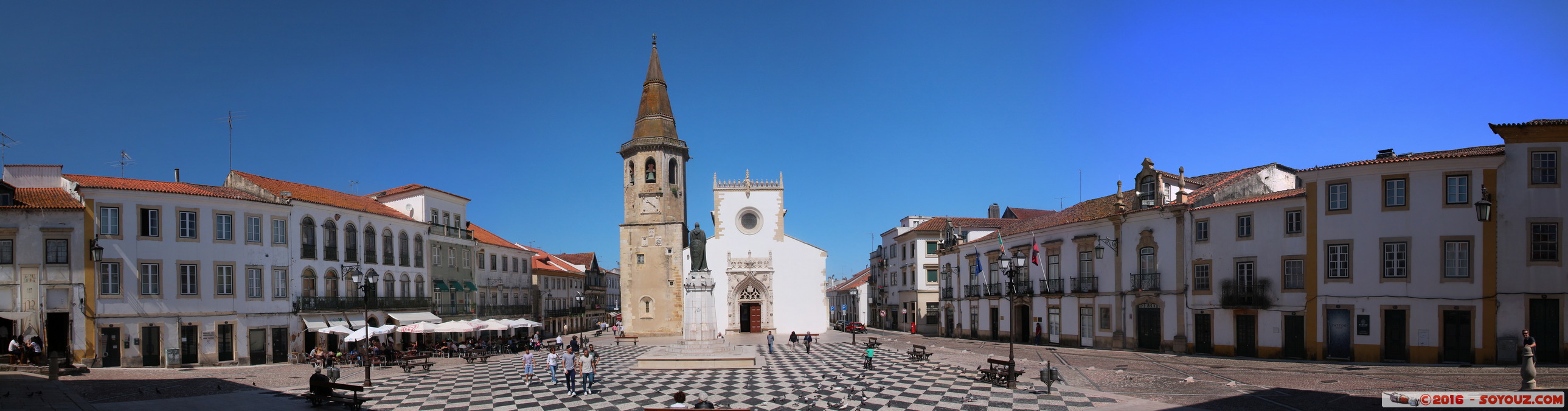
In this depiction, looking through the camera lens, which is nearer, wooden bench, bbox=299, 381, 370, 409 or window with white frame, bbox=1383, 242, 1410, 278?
wooden bench, bbox=299, 381, 370, 409

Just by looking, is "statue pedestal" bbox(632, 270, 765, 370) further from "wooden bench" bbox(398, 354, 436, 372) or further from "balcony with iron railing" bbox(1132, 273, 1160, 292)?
"balcony with iron railing" bbox(1132, 273, 1160, 292)

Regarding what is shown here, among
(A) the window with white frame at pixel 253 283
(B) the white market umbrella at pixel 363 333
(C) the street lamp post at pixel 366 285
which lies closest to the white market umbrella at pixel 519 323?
(B) the white market umbrella at pixel 363 333

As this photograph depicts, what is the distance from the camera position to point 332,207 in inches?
1478

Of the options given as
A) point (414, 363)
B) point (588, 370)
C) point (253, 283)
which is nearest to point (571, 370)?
point (588, 370)

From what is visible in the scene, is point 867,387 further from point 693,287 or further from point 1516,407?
point 1516,407

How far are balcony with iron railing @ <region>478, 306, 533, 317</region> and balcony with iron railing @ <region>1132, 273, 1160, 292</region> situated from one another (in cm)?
3546

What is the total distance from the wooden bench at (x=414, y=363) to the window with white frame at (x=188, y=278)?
26.7 ft

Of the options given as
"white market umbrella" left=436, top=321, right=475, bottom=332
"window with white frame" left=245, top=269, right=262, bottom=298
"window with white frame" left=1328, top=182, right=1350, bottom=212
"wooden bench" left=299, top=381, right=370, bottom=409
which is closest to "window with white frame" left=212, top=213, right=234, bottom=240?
"window with white frame" left=245, top=269, right=262, bottom=298

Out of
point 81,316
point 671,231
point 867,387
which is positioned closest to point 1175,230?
point 867,387

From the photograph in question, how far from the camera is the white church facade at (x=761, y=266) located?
5784 centimetres

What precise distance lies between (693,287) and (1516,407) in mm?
22241

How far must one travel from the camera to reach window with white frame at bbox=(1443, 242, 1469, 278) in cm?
2520

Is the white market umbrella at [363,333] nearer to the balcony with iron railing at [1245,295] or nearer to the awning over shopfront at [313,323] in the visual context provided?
the awning over shopfront at [313,323]

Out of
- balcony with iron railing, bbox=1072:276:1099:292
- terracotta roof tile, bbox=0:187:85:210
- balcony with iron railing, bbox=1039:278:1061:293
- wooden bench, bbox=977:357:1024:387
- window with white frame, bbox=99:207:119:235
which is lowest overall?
wooden bench, bbox=977:357:1024:387
